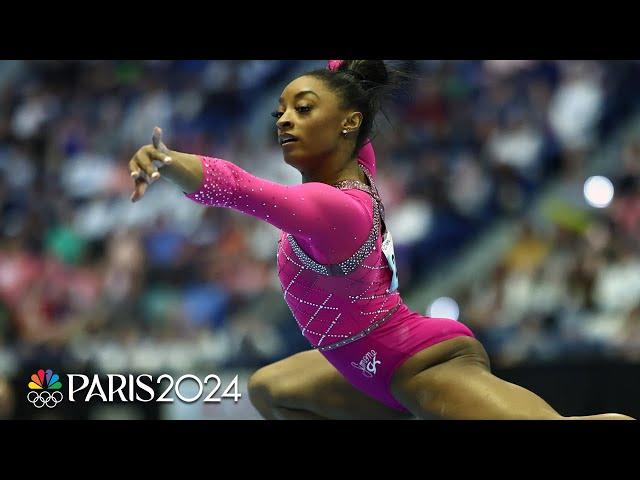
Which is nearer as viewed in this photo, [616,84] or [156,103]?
[616,84]

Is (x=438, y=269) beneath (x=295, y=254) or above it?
above

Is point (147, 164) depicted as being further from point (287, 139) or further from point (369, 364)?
point (369, 364)

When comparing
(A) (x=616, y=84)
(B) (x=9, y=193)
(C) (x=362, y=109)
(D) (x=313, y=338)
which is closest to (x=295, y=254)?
(D) (x=313, y=338)

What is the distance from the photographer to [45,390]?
4.71 metres

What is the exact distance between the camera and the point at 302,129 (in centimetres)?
275

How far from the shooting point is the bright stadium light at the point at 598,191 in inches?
204

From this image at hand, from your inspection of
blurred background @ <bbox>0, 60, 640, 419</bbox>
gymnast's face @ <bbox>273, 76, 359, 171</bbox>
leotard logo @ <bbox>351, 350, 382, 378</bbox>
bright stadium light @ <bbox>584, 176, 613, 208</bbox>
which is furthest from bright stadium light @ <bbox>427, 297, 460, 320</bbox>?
gymnast's face @ <bbox>273, 76, 359, 171</bbox>

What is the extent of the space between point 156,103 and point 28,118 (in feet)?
3.02

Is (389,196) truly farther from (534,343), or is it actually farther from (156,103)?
(156,103)

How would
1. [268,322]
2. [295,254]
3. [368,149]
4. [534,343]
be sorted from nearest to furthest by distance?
[295,254]
[368,149]
[534,343]
[268,322]

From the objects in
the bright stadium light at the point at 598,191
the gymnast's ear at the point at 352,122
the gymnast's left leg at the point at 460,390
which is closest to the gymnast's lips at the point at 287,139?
the gymnast's ear at the point at 352,122

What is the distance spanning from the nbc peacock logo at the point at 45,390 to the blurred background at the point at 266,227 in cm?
7

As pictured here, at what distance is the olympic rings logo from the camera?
183 inches

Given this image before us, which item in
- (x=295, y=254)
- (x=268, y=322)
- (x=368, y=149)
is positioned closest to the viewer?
(x=295, y=254)
